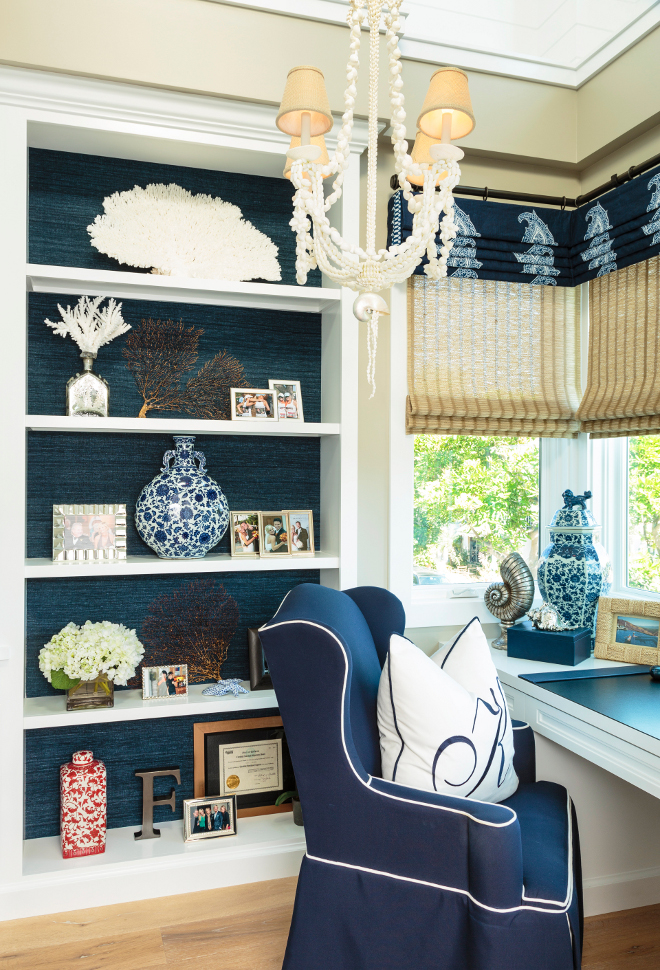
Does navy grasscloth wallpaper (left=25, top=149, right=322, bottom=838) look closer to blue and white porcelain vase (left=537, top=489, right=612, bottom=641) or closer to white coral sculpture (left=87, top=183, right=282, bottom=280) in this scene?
white coral sculpture (left=87, top=183, right=282, bottom=280)

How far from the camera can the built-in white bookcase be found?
6.51 ft

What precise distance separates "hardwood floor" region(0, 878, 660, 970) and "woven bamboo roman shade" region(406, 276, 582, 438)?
5.13ft

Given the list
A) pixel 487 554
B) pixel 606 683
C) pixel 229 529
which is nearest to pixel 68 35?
pixel 229 529

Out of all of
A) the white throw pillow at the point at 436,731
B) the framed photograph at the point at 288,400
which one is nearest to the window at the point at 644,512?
the white throw pillow at the point at 436,731

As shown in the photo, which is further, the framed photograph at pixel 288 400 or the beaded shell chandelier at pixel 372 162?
the framed photograph at pixel 288 400

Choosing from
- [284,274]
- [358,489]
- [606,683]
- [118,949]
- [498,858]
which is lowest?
[118,949]

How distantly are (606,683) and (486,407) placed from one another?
101cm

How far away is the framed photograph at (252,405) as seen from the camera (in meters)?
2.31

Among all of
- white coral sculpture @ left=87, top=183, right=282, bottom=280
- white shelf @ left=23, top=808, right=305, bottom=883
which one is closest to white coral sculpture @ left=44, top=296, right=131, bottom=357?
white coral sculpture @ left=87, top=183, right=282, bottom=280

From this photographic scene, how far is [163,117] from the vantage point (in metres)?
2.10

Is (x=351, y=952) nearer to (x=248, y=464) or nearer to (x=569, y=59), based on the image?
(x=248, y=464)

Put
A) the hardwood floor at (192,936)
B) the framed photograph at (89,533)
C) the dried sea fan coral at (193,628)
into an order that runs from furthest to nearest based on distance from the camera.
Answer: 1. the dried sea fan coral at (193,628)
2. the framed photograph at (89,533)
3. the hardwood floor at (192,936)

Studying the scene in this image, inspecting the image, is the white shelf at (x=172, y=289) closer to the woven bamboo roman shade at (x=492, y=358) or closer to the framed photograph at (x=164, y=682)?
the woven bamboo roman shade at (x=492, y=358)

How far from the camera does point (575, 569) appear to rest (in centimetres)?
237
